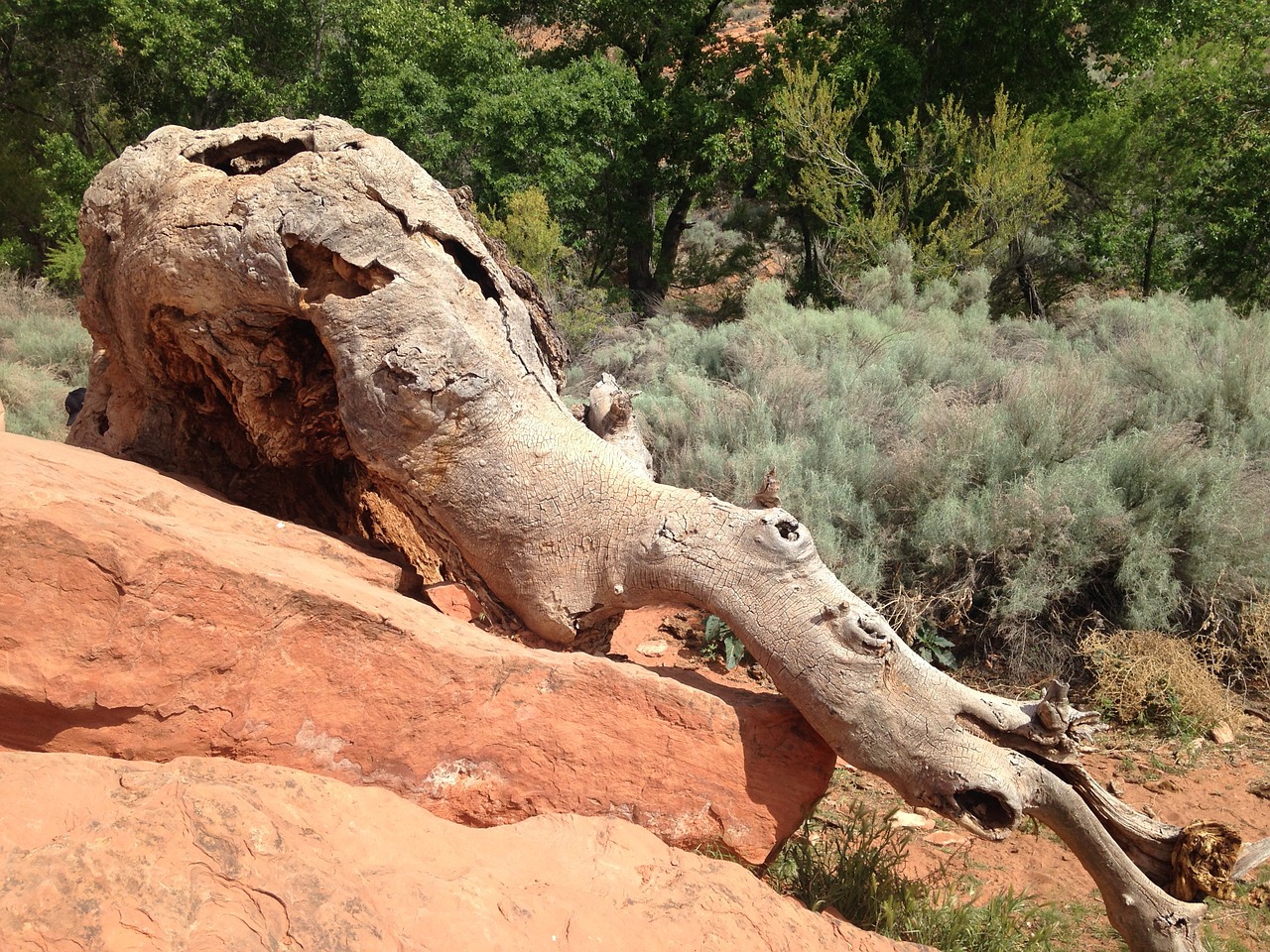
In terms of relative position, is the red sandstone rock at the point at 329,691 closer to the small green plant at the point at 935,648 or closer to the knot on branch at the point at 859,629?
the knot on branch at the point at 859,629

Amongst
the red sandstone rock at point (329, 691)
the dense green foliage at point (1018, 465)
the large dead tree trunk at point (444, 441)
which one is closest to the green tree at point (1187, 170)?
the dense green foliage at point (1018, 465)

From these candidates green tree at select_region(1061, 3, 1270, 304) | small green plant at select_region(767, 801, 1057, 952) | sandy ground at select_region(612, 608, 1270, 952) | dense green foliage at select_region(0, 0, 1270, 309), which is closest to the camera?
small green plant at select_region(767, 801, 1057, 952)

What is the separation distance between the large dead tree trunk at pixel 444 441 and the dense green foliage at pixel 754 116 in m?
8.77

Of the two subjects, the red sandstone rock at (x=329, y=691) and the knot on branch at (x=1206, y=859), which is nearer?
the red sandstone rock at (x=329, y=691)

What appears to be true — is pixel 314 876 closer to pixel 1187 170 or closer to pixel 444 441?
pixel 444 441

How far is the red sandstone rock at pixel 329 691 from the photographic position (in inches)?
86.0

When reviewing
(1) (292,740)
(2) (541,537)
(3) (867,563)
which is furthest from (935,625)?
(1) (292,740)

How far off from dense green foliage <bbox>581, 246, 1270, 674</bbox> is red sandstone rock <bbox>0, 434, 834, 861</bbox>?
2.80m

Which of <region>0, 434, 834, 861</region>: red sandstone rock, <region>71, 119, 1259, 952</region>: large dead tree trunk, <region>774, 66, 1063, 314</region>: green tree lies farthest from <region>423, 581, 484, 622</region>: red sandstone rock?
<region>774, 66, 1063, 314</region>: green tree

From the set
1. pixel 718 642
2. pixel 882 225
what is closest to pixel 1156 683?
pixel 718 642

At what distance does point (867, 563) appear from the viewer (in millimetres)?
5398

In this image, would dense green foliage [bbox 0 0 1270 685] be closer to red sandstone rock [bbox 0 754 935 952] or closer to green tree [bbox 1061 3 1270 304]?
green tree [bbox 1061 3 1270 304]

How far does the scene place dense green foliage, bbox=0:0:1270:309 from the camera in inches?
467

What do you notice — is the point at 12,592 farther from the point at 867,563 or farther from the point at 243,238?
the point at 867,563
